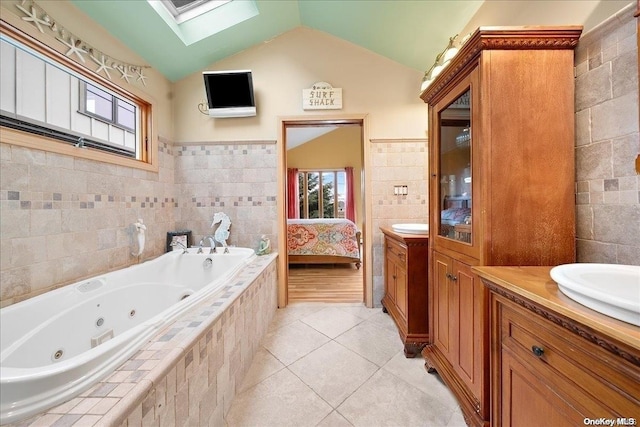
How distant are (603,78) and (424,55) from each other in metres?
1.55

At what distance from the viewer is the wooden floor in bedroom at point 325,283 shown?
266cm

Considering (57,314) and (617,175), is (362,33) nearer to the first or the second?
(617,175)

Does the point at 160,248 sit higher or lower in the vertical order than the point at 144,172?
lower

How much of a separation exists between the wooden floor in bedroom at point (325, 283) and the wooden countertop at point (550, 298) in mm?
1887

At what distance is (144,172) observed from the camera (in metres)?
2.04

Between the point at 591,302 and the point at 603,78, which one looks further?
the point at 603,78

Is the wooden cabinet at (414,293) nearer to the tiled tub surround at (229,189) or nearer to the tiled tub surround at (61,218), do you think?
the tiled tub surround at (229,189)

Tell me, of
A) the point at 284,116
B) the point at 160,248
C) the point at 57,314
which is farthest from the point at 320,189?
the point at 57,314

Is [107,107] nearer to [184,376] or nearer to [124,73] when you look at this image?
[124,73]

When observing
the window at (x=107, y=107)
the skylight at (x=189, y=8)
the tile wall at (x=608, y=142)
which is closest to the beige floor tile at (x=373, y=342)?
the tile wall at (x=608, y=142)

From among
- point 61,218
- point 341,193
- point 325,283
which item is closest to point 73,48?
point 61,218

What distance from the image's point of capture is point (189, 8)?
78.2 inches

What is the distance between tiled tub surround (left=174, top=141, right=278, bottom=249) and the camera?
242 cm

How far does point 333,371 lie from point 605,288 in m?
1.34
